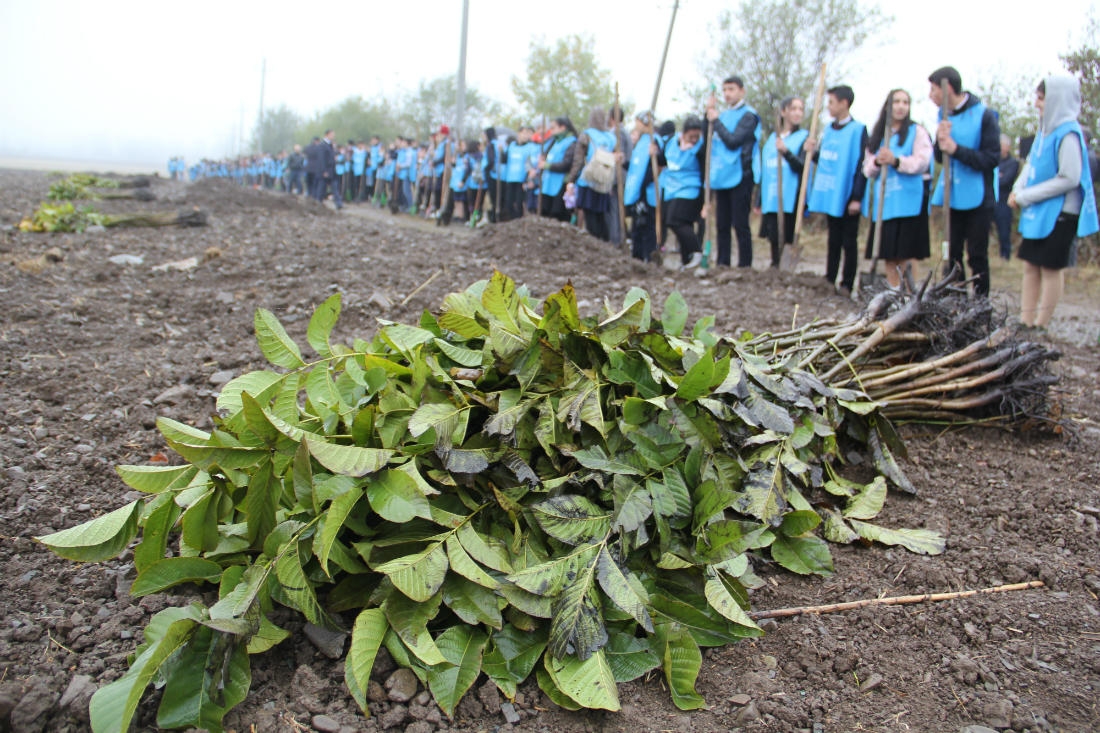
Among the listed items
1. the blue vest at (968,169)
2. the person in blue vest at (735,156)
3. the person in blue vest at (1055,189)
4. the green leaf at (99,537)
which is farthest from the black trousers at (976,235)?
the green leaf at (99,537)

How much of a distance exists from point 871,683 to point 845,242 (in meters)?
6.05

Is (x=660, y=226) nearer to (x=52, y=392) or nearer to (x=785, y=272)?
(x=785, y=272)

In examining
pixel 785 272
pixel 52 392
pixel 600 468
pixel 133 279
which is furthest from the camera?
pixel 785 272

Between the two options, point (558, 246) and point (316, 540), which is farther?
point (558, 246)

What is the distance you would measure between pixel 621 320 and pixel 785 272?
5051 mm

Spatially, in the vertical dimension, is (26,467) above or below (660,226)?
below

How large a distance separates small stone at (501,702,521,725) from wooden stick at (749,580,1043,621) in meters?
0.80

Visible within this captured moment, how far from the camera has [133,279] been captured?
580cm

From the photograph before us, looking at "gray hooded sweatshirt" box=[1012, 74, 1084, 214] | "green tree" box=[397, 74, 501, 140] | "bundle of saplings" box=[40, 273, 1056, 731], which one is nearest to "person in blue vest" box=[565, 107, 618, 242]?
"gray hooded sweatshirt" box=[1012, 74, 1084, 214]

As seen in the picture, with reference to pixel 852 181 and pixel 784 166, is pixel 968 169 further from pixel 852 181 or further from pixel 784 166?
pixel 784 166

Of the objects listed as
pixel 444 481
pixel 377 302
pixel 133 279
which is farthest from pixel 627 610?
pixel 133 279

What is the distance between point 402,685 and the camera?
172cm

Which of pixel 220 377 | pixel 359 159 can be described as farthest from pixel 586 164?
pixel 359 159

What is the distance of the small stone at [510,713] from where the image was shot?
5.58ft
